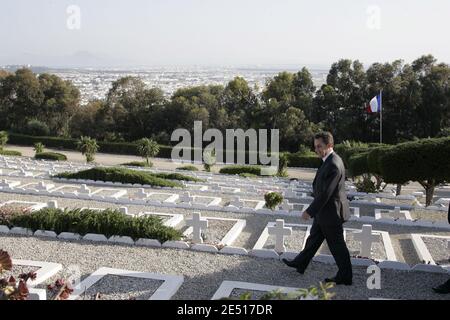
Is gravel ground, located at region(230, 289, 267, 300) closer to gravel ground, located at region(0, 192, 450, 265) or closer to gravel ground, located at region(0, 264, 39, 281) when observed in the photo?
gravel ground, located at region(0, 192, 450, 265)

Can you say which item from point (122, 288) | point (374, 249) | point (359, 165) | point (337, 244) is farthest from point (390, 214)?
point (122, 288)

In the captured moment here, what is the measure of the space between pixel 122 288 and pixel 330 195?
3.06 m

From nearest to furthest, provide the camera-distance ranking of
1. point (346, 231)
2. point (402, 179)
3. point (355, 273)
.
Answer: point (355, 273)
point (346, 231)
point (402, 179)

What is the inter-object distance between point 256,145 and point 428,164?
95.4ft

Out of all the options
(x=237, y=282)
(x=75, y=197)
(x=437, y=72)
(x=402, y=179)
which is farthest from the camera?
(x=437, y=72)

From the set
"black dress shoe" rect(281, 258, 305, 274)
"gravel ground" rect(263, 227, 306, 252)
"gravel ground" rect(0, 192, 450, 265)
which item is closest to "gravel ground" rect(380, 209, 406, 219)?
"gravel ground" rect(0, 192, 450, 265)

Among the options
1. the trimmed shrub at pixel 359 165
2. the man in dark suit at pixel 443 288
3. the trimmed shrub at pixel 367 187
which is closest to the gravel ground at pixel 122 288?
the man in dark suit at pixel 443 288

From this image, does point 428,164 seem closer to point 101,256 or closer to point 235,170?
point 101,256

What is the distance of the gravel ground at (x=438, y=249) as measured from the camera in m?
8.52

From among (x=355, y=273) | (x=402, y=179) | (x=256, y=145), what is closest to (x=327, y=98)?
(x=256, y=145)

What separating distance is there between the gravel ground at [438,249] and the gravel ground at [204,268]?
1251mm

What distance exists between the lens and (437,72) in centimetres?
4038

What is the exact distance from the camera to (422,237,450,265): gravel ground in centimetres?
852

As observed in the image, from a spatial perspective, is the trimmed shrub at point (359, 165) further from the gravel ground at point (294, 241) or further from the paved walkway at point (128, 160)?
the paved walkway at point (128, 160)
